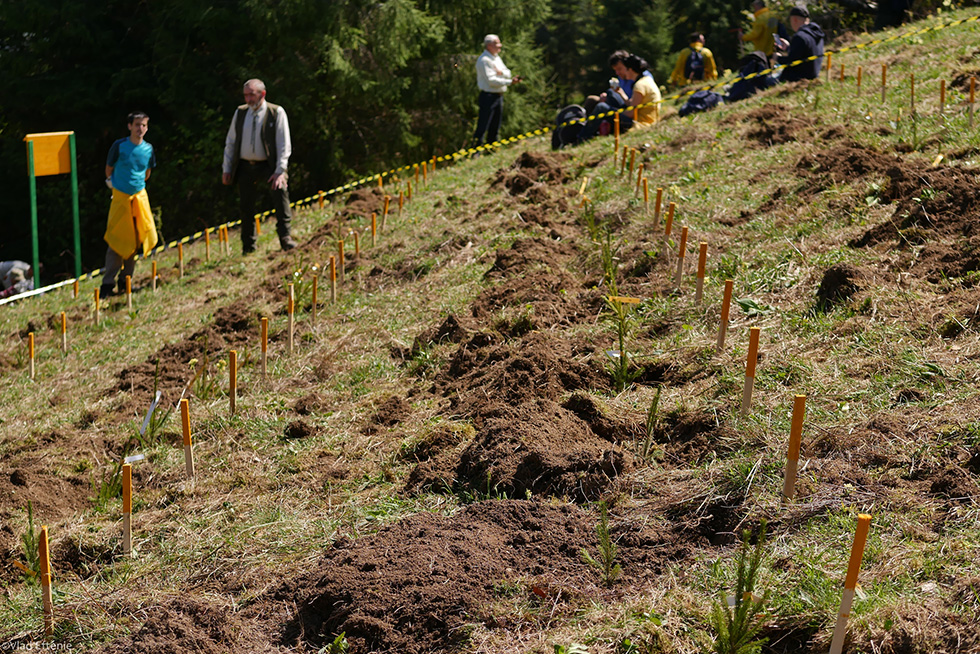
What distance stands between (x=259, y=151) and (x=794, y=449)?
718 cm

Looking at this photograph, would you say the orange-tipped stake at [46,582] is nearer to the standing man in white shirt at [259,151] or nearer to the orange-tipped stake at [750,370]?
the orange-tipped stake at [750,370]

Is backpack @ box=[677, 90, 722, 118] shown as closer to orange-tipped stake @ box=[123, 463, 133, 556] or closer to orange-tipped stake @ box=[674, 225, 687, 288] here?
orange-tipped stake @ box=[674, 225, 687, 288]

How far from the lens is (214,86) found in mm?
17266

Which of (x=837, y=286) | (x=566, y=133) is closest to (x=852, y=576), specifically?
(x=837, y=286)

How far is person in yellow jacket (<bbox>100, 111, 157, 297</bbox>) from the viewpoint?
8.70 meters

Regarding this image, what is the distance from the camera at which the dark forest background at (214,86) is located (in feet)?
53.5

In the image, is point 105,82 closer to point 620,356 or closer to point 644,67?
point 644,67

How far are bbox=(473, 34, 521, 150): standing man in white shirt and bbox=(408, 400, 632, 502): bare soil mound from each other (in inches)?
322

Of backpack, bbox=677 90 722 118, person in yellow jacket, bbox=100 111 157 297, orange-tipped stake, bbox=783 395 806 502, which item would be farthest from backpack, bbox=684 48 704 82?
orange-tipped stake, bbox=783 395 806 502

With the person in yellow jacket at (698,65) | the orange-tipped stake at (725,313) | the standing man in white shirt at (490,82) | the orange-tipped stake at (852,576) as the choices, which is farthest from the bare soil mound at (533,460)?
the person in yellow jacket at (698,65)

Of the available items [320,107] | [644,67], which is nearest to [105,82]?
[320,107]

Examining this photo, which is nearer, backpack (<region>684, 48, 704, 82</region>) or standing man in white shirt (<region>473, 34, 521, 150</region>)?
standing man in white shirt (<region>473, 34, 521, 150</region>)

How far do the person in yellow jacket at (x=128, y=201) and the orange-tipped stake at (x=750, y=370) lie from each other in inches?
254

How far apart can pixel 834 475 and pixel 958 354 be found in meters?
1.17
